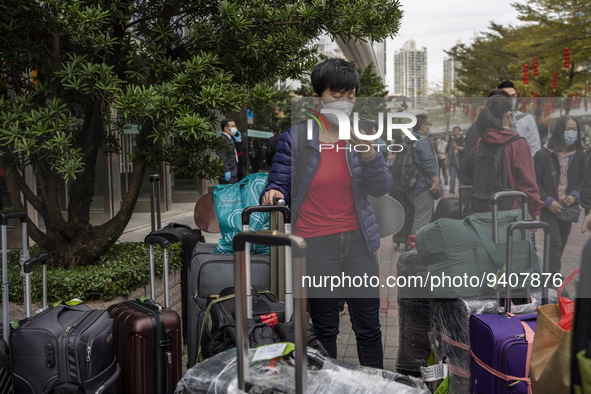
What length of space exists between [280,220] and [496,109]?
1.40 m

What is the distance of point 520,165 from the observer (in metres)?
3.38

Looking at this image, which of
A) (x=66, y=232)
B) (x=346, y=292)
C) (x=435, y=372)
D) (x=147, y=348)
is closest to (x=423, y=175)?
(x=346, y=292)

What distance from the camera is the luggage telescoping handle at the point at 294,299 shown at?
1971 millimetres

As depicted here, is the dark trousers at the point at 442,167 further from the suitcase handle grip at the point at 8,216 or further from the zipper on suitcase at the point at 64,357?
the suitcase handle grip at the point at 8,216

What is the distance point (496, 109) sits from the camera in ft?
10.9

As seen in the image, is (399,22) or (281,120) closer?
(399,22)

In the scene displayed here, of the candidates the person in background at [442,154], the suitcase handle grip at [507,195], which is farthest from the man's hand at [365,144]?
the suitcase handle grip at [507,195]

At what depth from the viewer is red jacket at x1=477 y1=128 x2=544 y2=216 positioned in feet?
11.0

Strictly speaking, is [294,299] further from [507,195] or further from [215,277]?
[215,277]

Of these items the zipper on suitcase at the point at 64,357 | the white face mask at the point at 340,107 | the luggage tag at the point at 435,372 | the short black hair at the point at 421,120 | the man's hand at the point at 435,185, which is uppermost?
the white face mask at the point at 340,107

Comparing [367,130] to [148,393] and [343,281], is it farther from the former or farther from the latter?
[148,393]

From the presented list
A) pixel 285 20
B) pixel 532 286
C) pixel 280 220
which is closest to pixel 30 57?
pixel 285 20

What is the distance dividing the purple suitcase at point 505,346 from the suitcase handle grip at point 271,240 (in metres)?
1.44

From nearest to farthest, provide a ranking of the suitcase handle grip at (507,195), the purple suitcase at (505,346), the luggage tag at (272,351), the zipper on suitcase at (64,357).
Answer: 1. the luggage tag at (272,351)
2. the purple suitcase at (505,346)
3. the zipper on suitcase at (64,357)
4. the suitcase handle grip at (507,195)
